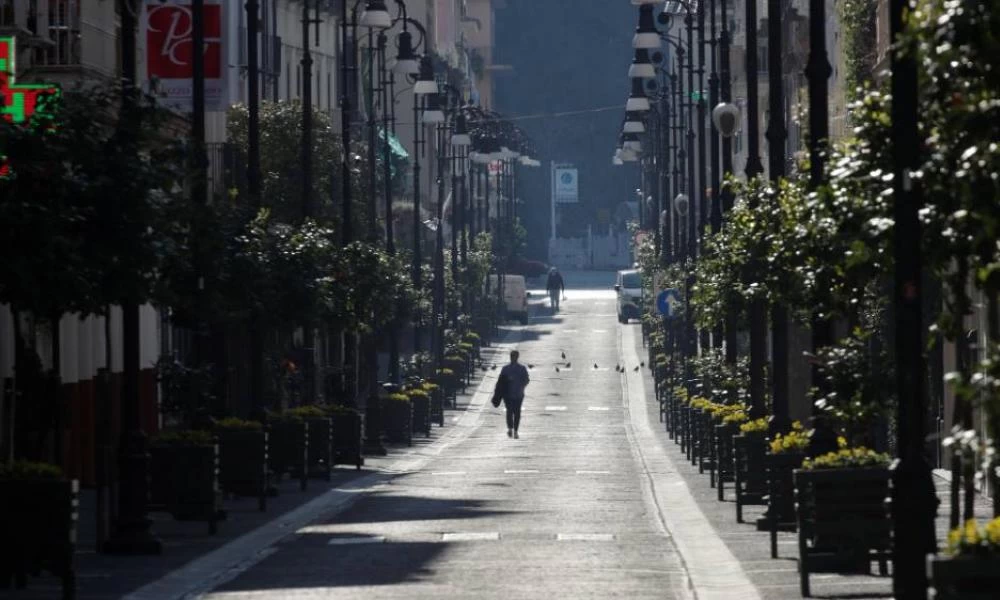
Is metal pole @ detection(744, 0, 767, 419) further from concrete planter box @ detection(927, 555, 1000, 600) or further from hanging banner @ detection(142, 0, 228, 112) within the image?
concrete planter box @ detection(927, 555, 1000, 600)

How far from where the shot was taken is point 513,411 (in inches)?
2410

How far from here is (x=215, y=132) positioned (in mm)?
63500

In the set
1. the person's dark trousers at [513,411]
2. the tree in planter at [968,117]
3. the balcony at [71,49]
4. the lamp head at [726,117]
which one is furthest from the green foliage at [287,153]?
the tree in planter at [968,117]

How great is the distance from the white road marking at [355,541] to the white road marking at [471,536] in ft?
1.95

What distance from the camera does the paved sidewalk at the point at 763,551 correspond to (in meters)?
19.2

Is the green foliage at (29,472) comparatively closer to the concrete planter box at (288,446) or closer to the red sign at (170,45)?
the concrete planter box at (288,446)

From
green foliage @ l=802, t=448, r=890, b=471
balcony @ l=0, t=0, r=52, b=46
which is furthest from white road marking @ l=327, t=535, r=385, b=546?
balcony @ l=0, t=0, r=52, b=46

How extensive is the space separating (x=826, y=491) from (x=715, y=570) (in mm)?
3487

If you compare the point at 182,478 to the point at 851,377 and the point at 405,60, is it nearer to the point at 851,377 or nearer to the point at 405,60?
the point at 851,377

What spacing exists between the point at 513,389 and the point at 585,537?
113 ft

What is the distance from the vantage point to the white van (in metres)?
130

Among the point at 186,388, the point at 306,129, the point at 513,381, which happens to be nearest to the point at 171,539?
the point at 186,388

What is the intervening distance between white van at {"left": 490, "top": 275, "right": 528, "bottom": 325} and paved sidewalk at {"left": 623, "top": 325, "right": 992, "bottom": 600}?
87.8 m

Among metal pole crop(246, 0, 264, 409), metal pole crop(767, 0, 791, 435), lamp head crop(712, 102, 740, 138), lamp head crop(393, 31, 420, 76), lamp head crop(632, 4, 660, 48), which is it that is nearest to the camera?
metal pole crop(767, 0, 791, 435)
